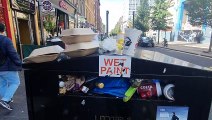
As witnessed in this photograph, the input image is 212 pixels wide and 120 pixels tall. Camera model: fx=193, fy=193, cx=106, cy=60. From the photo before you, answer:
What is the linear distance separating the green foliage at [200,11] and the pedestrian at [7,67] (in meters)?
16.9

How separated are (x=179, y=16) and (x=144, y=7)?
8.06 metres

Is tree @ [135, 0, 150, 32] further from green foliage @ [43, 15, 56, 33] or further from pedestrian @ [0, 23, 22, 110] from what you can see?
pedestrian @ [0, 23, 22, 110]

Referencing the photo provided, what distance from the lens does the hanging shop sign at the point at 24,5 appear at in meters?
9.63

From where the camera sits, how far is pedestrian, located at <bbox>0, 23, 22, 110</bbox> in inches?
149

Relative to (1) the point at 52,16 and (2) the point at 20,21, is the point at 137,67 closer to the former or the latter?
(2) the point at 20,21

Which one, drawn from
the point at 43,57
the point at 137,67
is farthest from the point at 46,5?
the point at 137,67

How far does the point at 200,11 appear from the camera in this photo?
56.2ft

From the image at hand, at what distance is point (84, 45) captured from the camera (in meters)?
1.90

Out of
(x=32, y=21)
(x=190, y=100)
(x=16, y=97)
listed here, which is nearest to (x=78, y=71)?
(x=190, y=100)

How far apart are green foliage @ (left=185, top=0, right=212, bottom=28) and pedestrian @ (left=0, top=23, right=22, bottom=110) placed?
16.9 m

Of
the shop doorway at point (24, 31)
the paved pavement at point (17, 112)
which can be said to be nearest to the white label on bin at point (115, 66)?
the paved pavement at point (17, 112)

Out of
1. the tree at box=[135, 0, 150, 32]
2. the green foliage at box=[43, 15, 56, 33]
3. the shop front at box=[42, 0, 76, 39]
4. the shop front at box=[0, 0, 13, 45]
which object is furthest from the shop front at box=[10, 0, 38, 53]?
the tree at box=[135, 0, 150, 32]

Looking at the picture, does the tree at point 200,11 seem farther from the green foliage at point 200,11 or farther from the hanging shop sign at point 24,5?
the hanging shop sign at point 24,5

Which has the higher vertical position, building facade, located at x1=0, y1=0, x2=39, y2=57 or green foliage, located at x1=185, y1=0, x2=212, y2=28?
green foliage, located at x1=185, y1=0, x2=212, y2=28
